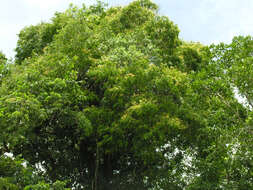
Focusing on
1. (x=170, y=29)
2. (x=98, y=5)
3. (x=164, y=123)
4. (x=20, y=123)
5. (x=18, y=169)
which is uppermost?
(x=98, y=5)

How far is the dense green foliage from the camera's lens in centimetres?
1109

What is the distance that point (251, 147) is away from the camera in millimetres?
11023

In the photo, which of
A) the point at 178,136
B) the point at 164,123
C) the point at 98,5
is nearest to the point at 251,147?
the point at 164,123

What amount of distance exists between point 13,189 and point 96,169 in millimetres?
5239

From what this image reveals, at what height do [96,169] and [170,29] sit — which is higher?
[170,29]

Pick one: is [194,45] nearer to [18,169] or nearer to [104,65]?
[104,65]

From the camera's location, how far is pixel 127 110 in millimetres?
11914

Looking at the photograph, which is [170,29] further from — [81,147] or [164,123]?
[81,147]

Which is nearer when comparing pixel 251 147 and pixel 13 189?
pixel 13 189

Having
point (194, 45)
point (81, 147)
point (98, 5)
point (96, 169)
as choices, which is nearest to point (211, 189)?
point (96, 169)

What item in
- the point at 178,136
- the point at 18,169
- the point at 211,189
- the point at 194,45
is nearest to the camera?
the point at 18,169

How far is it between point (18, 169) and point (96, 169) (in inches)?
179

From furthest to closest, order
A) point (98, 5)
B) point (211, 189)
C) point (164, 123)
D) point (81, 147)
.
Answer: point (98, 5)
point (81, 147)
point (211, 189)
point (164, 123)

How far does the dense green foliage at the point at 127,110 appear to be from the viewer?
36.4ft
